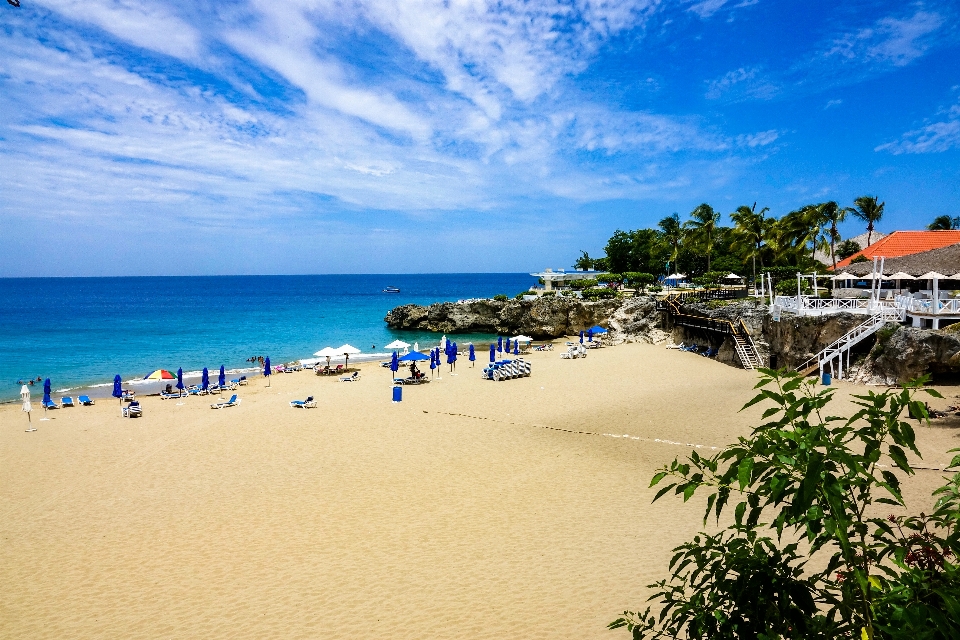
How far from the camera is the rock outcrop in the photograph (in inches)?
2021

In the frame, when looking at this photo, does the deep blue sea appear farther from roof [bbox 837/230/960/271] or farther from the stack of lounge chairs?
roof [bbox 837/230/960/271]

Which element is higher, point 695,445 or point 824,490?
point 824,490

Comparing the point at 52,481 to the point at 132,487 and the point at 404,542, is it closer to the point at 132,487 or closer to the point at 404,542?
the point at 132,487

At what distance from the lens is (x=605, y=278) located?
6806 cm

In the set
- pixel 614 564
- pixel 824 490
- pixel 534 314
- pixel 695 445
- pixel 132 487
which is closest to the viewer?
pixel 824 490

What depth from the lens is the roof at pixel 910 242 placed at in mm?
31078

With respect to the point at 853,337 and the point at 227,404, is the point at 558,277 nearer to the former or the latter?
the point at 853,337

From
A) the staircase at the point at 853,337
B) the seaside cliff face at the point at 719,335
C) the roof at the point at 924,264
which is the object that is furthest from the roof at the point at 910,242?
the staircase at the point at 853,337

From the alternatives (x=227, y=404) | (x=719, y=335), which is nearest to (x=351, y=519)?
(x=227, y=404)

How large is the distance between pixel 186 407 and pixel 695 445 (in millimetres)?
20273

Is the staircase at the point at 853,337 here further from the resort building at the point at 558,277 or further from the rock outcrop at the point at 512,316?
the resort building at the point at 558,277

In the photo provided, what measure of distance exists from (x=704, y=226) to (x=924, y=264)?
118ft

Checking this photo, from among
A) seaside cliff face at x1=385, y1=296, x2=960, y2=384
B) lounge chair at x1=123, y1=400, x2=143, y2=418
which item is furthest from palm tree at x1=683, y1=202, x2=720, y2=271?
lounge chair at x1=123, y1=400, x2=143, y2=418

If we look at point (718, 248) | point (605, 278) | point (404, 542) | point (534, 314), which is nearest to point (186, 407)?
point (404, 542)
